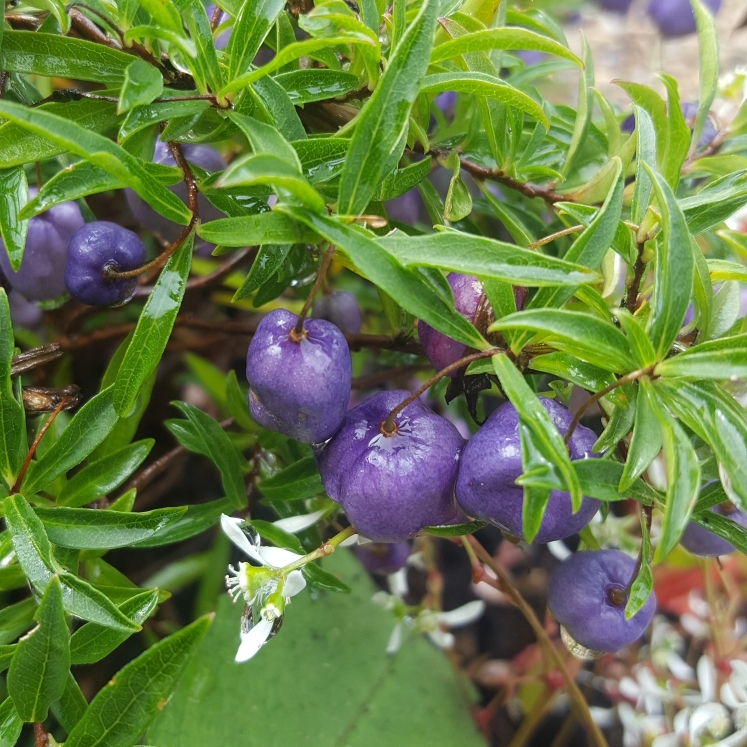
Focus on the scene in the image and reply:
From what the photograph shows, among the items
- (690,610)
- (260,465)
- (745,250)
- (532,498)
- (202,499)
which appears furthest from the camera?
(690,610)

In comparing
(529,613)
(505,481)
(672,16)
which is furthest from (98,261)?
(672,16)

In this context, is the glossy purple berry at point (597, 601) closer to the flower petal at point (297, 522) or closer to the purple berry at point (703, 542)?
the purple berry at point (703, 542)

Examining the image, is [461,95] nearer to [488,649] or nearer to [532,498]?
[532,498]

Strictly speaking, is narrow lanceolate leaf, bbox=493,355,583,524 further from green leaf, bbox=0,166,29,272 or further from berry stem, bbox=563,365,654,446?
green leaf, bbox=0,166,29,272

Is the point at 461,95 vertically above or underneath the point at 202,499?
above

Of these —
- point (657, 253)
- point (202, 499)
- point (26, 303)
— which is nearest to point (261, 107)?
point (657, 253)

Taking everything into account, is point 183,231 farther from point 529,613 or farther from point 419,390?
point 529,613
